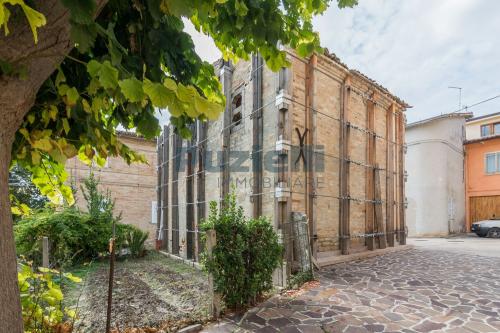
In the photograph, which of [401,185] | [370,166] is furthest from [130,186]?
[401,185]

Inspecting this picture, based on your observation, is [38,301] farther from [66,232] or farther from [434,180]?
[434,180]

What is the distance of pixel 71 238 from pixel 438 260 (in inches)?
500

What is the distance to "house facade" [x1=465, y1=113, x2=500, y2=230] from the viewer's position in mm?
20078

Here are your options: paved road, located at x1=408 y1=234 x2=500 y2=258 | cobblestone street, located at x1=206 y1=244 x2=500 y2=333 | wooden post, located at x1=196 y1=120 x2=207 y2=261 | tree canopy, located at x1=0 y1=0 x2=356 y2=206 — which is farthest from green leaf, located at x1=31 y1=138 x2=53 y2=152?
paved road, located at x1=408 y1=234 x2=500 y2=258

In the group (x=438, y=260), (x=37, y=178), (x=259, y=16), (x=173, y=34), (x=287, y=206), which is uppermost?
(x=259, y=16)

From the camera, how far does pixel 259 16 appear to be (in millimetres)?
2551

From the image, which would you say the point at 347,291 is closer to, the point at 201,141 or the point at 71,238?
the point at 201,141

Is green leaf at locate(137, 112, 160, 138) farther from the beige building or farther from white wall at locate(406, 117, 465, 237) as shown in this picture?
white wall at locate(406, 117, 465, 237)

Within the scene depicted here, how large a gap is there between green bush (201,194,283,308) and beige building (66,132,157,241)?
1381 centimetres

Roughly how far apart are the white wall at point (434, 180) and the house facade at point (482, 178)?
974mm

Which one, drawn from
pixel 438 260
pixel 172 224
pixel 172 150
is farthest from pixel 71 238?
pixel 438 260

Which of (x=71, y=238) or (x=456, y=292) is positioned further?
(x=71, y=238)

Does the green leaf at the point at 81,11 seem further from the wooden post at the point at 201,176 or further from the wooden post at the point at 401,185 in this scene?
the wooden post at the point at 401,185

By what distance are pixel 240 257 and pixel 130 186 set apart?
15.8m
